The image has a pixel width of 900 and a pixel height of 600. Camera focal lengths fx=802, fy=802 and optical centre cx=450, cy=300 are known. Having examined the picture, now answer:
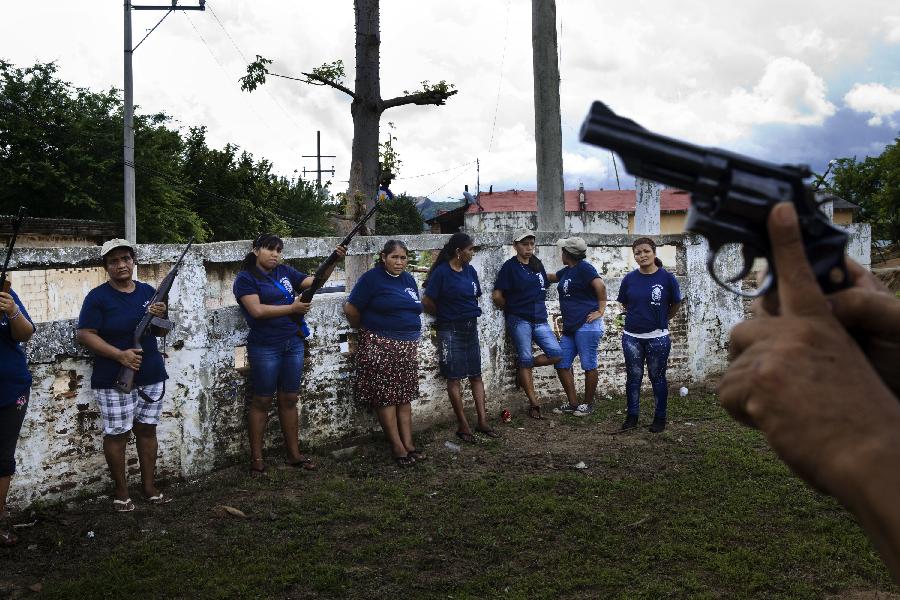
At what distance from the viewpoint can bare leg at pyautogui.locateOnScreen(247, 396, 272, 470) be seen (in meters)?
6.54

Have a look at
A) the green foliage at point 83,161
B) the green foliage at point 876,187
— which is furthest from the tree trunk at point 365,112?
the green foliage at point 876,187

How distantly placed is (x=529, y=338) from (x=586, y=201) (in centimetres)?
3611

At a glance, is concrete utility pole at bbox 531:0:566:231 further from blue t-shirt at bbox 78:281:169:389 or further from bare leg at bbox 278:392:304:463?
blue t-shirt at bbox 78:281:169:389

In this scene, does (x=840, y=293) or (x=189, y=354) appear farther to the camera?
(x=189, y=354)

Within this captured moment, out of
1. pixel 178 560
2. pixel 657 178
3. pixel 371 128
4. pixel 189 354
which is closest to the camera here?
pixel 657 178

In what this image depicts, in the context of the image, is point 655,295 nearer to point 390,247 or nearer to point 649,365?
point 649,365

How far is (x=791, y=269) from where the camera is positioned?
4.56 feet

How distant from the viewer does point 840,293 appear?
60.8 inches

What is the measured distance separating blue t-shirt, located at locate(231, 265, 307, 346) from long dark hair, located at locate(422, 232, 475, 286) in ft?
5.58

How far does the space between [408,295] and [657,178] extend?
213 inches

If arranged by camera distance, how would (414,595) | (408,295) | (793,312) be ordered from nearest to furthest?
(793,312) < (414,595) < (408,295)

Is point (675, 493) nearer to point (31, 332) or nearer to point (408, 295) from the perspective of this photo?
point (408, 295)

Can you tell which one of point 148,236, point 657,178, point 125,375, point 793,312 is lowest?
point 125,375

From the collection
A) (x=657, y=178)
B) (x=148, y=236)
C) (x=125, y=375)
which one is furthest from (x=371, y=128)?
(x=148, y=236)
